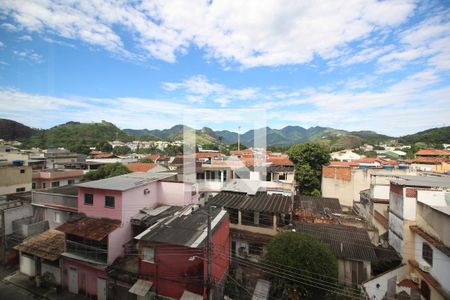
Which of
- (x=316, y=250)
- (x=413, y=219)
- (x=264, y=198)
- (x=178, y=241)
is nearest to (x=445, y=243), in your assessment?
(x=413, y=219)

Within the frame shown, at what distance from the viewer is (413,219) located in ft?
32.7

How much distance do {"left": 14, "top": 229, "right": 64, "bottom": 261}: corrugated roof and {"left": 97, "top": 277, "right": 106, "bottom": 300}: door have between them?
2505 mm

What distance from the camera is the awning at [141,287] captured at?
8462 millimetres

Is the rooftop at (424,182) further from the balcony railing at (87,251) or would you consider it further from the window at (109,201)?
the balcony railing at (87,251)

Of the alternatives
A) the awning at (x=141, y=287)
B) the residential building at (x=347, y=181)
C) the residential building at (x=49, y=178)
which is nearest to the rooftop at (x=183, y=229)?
the awning at (x=141, y=287)

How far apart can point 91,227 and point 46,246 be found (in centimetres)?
312

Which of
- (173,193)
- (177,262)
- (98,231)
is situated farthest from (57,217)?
(177,262)

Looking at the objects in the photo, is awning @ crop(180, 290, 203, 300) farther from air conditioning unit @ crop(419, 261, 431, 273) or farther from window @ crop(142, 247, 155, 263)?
air conditioning unit @ crop(419, 261, 431, 273)

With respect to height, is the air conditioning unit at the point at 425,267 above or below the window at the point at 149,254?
below

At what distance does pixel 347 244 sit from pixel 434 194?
13.4 ft

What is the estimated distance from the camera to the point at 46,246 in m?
11.5

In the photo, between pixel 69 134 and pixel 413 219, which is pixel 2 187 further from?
pixel 69 134

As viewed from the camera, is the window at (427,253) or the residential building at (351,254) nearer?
the window at (427,253)

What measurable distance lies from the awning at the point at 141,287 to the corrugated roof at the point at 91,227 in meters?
2.52
